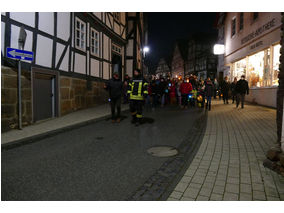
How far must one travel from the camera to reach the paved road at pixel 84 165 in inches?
123

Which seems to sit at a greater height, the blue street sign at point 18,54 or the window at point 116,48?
the window at point 116,48

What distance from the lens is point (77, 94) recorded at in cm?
1147

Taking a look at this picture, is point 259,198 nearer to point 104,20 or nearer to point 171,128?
point 171,128

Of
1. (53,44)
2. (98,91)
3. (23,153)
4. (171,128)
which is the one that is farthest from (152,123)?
(98,91)

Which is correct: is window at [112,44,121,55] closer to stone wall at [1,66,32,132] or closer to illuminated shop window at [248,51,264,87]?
stone wall at [1,66,32,132]

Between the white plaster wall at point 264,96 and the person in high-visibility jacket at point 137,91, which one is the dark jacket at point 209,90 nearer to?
the white plaster wall at point 264,96

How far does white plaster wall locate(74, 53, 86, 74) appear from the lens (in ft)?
36.9

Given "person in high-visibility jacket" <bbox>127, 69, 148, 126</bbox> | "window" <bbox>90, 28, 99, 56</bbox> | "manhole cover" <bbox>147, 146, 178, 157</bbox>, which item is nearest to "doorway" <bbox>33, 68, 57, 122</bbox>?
"person in high-visibility jacket" <bbox>127, 69, 148, 126</bbox>

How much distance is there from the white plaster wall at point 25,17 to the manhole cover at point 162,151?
625 cm

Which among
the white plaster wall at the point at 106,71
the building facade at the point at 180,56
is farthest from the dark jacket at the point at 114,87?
the building facade at the point at 180,56

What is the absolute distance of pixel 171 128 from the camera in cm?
752

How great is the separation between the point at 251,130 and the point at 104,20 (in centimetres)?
1178

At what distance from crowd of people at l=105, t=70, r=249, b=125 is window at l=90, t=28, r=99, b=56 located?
8.28 ft

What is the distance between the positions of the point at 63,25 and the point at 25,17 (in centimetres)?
247
